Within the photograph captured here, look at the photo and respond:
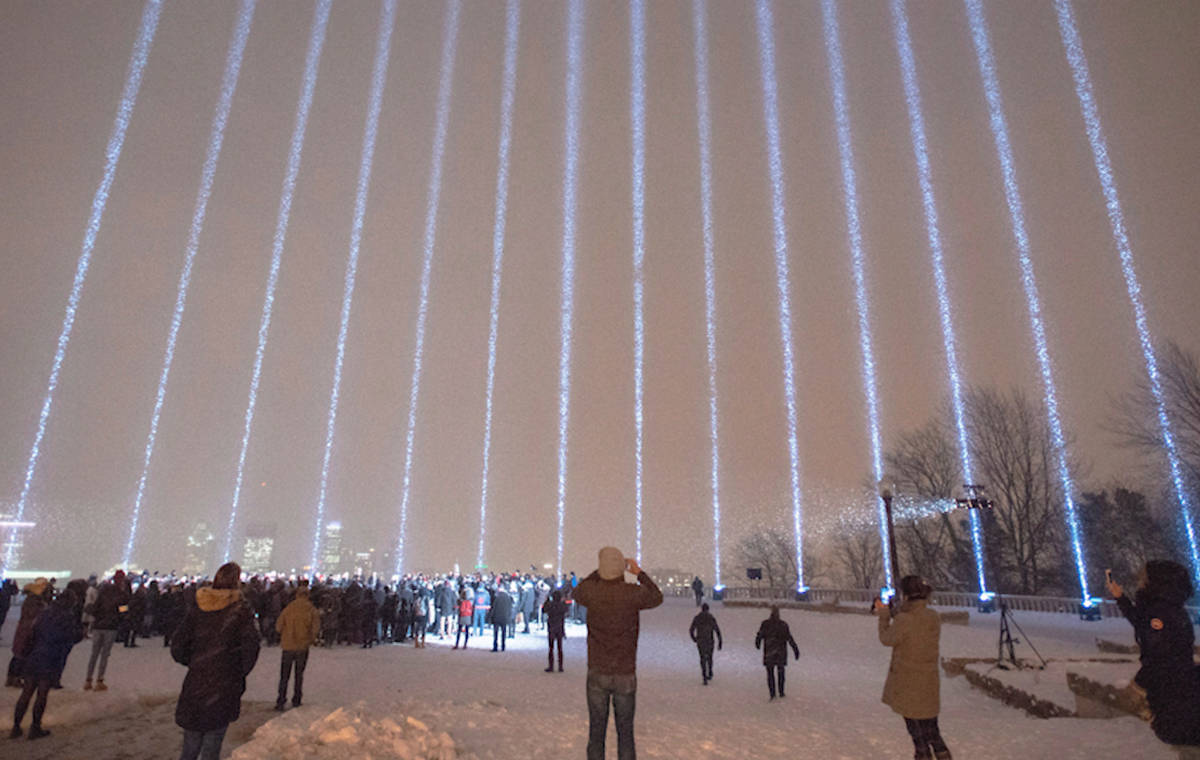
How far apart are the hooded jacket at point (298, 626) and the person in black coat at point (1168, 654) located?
34.0 feet

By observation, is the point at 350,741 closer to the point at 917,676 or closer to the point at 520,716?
the point at 520,716

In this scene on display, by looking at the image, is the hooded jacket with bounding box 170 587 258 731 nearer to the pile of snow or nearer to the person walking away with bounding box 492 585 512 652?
the pile of snow

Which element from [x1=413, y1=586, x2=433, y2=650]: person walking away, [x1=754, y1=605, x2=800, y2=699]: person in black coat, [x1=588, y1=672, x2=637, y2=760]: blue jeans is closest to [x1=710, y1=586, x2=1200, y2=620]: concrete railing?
[x1=754, y1=605, x2=800, y2=699]: person in black coat

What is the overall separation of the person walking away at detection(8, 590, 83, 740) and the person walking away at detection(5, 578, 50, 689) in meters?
0.10

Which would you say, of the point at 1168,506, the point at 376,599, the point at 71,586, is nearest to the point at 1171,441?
the point at 1168,506

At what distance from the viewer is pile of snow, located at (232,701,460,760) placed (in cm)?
668

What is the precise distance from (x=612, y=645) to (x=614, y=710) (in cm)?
56

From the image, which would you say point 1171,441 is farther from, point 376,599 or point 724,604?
point 376,599

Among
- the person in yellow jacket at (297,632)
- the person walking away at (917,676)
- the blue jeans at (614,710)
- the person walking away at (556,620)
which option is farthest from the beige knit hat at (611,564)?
the person walking away at (556,620)

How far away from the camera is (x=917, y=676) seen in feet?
19.4

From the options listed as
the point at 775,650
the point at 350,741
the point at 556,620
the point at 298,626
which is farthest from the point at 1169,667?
the point at 556,620

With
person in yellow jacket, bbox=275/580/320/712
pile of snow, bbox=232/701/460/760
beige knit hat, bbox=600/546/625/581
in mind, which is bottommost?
pile of snow, bbox=232/701/460/760

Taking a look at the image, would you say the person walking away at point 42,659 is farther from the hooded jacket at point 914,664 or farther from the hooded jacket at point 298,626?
the hooded jacket at point 914,664

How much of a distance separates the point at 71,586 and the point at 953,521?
55755 mm
